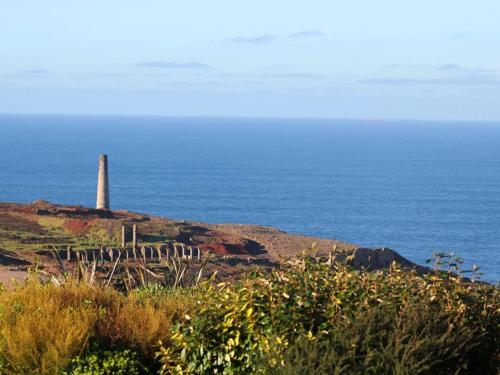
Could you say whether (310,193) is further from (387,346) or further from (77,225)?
(387,346)

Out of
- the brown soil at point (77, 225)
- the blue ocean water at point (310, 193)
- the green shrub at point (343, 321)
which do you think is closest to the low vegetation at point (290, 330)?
the green shrub at point (343, 321)

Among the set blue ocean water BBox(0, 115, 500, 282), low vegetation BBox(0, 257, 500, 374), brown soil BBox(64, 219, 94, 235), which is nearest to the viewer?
low vegetation BBox(0, 257, 500, 374)

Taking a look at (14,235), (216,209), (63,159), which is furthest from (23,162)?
(14,235)

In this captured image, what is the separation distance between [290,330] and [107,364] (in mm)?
2041

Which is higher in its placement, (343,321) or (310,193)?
(343,321)

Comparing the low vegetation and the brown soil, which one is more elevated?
the low vegetation

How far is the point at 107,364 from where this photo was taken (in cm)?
962

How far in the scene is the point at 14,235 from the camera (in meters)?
47.2

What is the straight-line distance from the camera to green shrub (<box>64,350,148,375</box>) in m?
9.52

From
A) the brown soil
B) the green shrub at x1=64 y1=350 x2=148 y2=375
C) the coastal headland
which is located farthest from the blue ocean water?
the green shrub at x1=64 y1=350 x2=148 y2=375

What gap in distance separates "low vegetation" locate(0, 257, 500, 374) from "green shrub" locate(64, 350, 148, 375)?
14 millimetres

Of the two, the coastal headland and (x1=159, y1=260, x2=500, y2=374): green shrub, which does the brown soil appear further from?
(x1=159, y1=260, x2=500, y2=374): green shrub

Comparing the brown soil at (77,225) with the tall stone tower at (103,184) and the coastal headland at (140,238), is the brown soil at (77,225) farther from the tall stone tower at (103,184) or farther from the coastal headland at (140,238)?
the tall stone tower at (103,184)

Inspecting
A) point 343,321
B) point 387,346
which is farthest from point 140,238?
point 387,346
